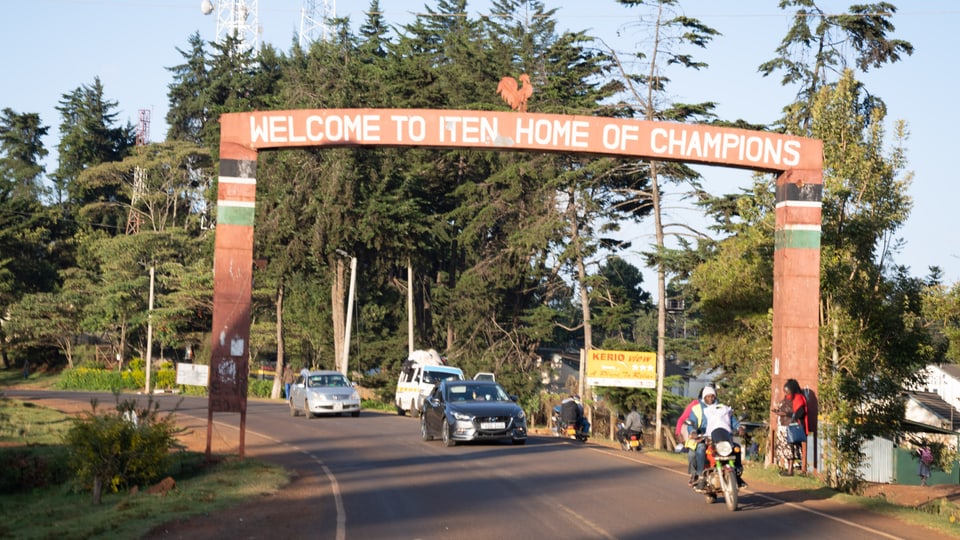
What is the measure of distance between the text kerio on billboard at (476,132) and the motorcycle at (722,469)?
297 inches

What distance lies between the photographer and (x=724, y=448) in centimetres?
1430

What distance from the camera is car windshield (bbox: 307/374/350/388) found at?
1517 inches

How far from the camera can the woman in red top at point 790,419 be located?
1967 cm

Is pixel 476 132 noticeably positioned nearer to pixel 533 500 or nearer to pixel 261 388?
pixel 533 500

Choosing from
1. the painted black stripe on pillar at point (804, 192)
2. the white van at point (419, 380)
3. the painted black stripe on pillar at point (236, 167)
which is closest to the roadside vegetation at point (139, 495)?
the painted black stripe on pillar at point (804, 192)

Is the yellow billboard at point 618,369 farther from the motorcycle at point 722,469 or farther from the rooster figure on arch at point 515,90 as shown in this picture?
the motorcycle at point 722,469

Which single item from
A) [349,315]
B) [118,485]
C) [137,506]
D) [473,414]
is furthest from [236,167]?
[349,315]

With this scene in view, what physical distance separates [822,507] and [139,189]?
74.6 metres

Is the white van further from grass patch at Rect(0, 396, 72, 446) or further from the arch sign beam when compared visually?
the arch sign beam

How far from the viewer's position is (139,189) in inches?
3238

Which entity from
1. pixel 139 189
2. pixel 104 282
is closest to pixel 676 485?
pixel 104 282

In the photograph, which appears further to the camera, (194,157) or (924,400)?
(194,157)

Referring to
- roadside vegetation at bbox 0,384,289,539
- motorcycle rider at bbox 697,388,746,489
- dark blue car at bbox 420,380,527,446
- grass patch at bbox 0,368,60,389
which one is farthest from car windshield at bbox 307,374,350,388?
grass patch at bbox 0,368,60,389

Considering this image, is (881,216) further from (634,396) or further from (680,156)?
(634,396)
